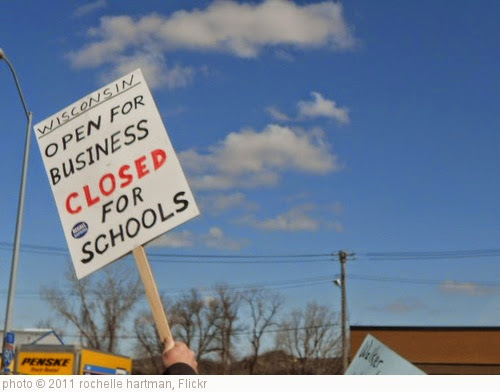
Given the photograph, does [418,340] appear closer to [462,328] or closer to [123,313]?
[462,328]

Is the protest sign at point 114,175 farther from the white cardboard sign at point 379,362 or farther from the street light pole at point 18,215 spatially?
the street light pole at point 18,215

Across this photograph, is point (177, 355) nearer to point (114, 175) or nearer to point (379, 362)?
point (114, 175)

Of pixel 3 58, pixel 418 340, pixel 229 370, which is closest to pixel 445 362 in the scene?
pixel 418 340

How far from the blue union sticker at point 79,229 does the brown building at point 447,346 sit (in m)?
47.0

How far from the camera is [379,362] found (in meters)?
9.40

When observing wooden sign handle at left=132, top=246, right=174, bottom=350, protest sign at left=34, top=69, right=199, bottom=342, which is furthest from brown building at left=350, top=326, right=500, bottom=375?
wooden sign handle at left=132, top=246, right=174, bottom=350

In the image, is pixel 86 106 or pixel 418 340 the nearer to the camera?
pixel 86 106

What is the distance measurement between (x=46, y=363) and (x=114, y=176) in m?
17.8

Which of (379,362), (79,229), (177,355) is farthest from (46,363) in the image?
(177,355)

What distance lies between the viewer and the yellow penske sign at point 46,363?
2137 centimetres

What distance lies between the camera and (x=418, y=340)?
51469 mm
